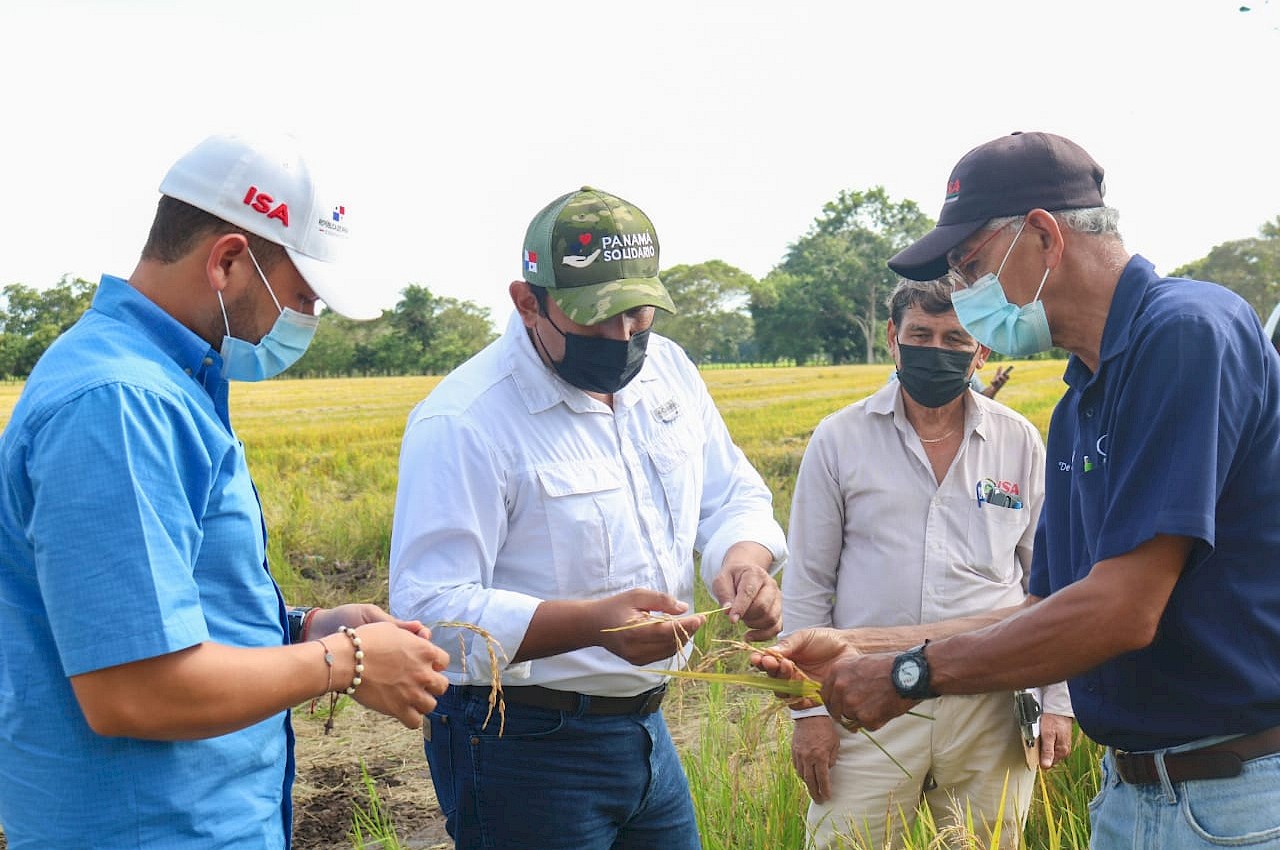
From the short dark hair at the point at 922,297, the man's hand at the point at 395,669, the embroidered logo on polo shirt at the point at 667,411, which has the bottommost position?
the man's hand at the point at 395,669

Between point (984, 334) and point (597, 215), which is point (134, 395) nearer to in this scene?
point (597, 215)

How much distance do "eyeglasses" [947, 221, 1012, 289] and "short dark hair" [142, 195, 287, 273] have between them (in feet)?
5.30

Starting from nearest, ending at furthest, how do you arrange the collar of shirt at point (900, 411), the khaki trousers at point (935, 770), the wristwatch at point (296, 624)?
the wristwatch at point (296, 624)
the khaki trousers at point (935, 770)
the collar of shirt at point (900, 411)

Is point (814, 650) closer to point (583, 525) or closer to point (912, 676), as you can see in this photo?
point (912, 676)

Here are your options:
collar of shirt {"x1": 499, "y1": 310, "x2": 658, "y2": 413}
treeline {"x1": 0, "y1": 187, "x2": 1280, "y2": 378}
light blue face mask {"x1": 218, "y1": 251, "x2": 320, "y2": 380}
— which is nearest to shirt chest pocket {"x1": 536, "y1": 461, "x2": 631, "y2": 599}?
collar of shirt {"x1": 499, "y1": 310, "x2": 658, "y2": 413}

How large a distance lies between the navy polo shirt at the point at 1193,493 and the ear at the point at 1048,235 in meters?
0.18

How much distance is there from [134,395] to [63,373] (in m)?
0.14

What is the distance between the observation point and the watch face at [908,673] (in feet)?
7.95

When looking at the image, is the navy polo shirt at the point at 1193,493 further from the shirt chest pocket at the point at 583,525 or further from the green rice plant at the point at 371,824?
the green rice plant at the point at 371,824

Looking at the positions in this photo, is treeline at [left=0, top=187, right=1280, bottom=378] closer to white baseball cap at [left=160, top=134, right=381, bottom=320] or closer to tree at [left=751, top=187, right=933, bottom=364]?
tree at [left=751, top=187, right=933, bottom=364]

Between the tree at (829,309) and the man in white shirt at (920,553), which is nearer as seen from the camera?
the man in white shirt at (920,553)

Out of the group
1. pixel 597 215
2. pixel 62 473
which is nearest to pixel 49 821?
pixel 62 473

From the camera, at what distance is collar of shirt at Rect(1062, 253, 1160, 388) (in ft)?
7.22

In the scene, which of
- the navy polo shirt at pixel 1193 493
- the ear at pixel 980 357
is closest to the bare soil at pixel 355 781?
the ear at pixel 980 357
